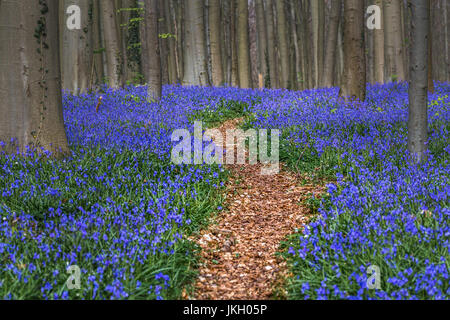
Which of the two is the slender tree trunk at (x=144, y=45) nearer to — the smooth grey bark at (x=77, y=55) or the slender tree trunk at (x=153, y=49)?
the slender tree trunk at (x=153, y=49)

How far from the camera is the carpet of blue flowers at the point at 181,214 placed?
4012mm

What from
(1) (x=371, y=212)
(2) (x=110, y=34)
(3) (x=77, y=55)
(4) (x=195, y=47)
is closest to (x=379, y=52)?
(4) (x=195, y=47)

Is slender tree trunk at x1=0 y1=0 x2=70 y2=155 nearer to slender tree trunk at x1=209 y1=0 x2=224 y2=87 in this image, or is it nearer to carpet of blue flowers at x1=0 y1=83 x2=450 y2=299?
carpet of blue flowers at x1=0 y1=83 x2=450 y2=299

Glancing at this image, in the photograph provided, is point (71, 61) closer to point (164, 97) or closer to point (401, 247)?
point (164, 97)

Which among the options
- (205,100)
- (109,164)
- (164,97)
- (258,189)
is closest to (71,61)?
(164,97)

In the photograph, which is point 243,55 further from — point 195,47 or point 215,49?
point 195,47

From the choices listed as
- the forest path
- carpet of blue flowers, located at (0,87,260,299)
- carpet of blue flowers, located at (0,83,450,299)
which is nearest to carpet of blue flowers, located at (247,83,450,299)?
carpet of blue flowers, located at (0,83,450,299)

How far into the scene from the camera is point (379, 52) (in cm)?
1762

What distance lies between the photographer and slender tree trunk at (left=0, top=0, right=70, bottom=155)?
22.3ft

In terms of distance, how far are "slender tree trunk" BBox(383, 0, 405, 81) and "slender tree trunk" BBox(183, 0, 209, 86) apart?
7420mm

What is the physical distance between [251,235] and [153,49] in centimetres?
841

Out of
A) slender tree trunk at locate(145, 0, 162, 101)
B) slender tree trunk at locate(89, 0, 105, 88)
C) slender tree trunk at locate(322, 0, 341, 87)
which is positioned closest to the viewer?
slender tree trunk at locate(145, 0, 162, 101)

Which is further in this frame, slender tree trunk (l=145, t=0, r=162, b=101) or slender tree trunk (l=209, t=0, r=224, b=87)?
slender tree trunk (l=209, t=0, r=224, b=87)

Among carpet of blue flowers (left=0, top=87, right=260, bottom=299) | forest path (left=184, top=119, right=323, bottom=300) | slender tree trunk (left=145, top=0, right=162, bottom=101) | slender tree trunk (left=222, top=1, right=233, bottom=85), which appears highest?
Answer: slender tree trunk (left=222, top=1, right=233, bottom=85)
